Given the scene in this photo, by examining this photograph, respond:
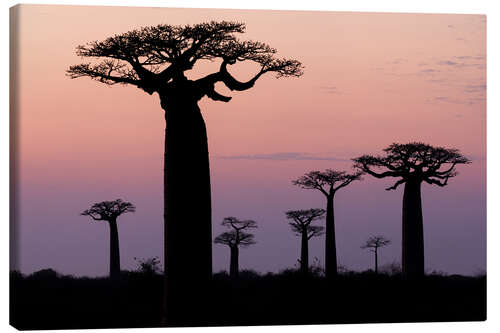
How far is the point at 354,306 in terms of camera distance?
14.9 metres

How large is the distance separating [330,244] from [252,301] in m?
1.88

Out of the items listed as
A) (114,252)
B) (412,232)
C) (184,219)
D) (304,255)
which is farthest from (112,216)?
(412,232)

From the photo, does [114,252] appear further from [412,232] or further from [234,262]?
[412,232]

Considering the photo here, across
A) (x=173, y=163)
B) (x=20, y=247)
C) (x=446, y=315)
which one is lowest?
(x=446, y=315)

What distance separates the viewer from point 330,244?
16016 mm

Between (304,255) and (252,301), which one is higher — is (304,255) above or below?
above

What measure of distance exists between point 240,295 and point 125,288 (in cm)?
151

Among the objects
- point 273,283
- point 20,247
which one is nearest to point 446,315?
point 273,283

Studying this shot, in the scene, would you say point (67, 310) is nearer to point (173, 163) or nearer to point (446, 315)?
point (173, 163)

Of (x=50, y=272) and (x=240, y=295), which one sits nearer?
(x=50, y=272)

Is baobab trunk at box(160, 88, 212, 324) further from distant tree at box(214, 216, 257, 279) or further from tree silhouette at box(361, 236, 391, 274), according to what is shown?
tree silhouette at box(361, 236, 391, 274)

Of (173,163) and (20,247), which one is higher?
(173,163)

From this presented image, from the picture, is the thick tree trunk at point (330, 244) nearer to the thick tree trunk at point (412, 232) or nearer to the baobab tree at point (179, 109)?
the thick tree trunk at point (412, 232)

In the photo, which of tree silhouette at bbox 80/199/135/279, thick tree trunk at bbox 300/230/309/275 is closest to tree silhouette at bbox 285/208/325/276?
thick tree trunk at bbox 300/230/309/275
